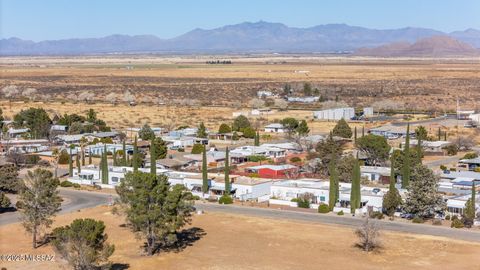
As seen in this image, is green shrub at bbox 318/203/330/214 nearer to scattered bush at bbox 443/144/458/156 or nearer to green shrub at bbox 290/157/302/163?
green shrub at bbox 290/157/302/163

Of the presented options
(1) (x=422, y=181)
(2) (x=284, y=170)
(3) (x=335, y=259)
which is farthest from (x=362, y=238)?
(2) (x=284, y=170)

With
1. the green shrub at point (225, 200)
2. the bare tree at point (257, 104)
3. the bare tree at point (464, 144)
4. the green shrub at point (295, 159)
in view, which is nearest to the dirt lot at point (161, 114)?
the bare tree at point (257, 104)

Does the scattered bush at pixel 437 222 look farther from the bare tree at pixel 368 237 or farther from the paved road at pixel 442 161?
the paved road at pixel 442 161


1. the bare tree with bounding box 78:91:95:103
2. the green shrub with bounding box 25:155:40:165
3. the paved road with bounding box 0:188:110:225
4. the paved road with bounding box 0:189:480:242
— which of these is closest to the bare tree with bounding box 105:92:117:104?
the bare tree with bounding box 78:91:95:103

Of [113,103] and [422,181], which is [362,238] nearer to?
[422,181]

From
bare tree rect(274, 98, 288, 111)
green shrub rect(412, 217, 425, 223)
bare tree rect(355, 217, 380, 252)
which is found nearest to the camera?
bare tree rect(355, 217, 380, 252)

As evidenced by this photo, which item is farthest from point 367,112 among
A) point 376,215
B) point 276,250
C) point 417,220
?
point 276,250
